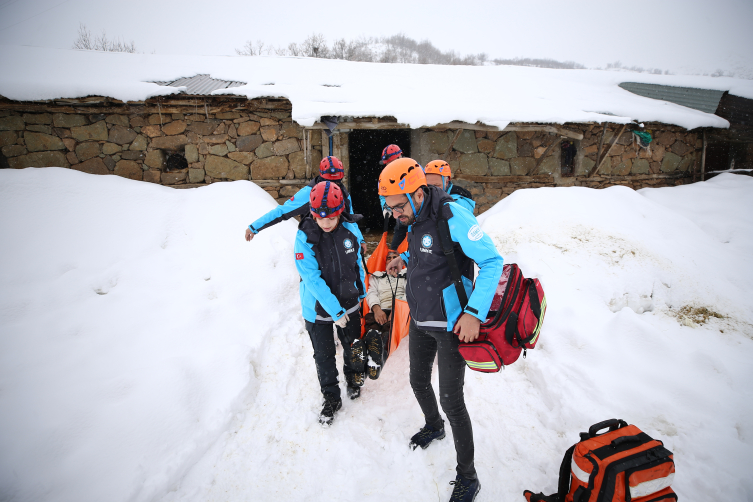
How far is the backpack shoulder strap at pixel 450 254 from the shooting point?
6.05 feet

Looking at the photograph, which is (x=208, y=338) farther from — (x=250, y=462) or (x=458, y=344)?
(x=458, y=344)

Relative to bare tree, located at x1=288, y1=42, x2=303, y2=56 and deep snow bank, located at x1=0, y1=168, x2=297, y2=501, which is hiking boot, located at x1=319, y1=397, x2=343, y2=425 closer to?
deep snow bank, located at x1=0, y1=168, x2=297, y2=501

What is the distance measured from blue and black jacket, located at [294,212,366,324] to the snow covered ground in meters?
1.07

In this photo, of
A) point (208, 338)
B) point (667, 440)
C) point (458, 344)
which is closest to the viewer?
point (458, 344)

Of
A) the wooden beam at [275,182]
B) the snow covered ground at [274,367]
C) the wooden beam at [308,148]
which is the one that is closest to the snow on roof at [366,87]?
the wooden beam at [308,148]

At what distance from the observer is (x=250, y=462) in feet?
8.13

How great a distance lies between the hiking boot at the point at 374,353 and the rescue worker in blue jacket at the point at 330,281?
8cm

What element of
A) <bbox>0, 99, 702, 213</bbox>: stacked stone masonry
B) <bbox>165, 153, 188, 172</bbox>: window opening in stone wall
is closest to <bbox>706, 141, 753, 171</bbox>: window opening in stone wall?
<bbox>0, 99, 702, 213</bbox>: stacked stone masonry

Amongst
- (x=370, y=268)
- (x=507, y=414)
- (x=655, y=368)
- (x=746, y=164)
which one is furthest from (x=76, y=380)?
(x=746, y=164)

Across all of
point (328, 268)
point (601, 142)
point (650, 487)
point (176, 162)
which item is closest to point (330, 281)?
point (328, 268)

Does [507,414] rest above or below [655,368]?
below

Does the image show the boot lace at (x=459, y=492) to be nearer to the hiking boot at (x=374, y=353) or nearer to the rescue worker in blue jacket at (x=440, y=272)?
the rescue worker in blue jacket at (x=440, y=272)

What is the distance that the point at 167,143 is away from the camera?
20.1ft

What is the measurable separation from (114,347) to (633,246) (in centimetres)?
623
